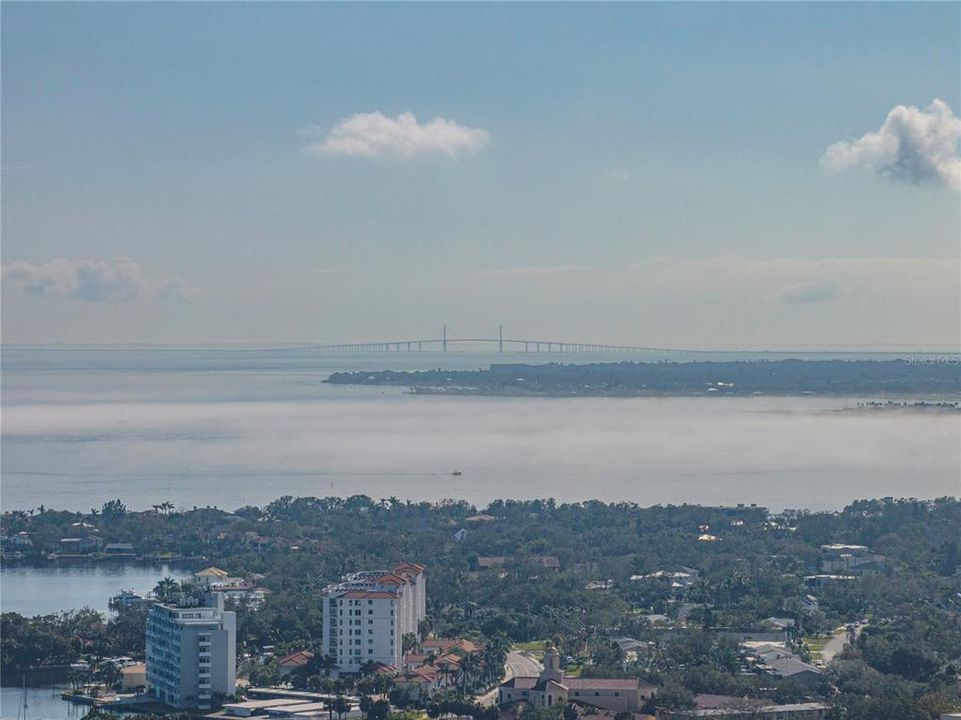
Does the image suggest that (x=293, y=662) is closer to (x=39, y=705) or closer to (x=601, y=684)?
(x=39, y=705)

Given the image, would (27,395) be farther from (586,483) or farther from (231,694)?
(231,694)

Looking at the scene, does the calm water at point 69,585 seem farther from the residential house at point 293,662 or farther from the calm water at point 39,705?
the residential house at point 293,662

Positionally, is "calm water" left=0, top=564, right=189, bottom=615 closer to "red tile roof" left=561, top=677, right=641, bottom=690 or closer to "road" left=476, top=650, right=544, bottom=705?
"road" left=476, top=650, right=544, bottom=705

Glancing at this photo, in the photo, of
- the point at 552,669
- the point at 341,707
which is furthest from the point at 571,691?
the point at 341,707

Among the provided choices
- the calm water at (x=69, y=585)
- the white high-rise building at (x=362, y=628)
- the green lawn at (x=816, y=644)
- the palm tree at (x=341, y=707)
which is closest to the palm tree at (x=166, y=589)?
the calm water at (x=69, y=585)

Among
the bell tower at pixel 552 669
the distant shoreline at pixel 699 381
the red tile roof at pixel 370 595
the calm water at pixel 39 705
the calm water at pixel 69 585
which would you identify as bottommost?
the calm water at pixel 39 705

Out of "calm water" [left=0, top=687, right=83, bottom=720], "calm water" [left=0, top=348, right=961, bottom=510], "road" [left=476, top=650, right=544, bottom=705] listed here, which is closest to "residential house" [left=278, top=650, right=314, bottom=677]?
"road" [left=476, top=650, right=544, bottom=705]

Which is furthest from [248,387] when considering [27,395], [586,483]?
[586,483]
